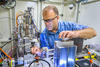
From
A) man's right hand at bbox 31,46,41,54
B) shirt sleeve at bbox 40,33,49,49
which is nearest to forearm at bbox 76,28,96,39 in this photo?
shirt sleeve at bbox 40,33,49,49

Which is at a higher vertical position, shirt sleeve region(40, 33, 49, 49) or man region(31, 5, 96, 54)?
man region(31, 5, 96, 54)

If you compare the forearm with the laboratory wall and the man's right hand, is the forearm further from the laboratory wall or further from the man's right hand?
the man's right hand

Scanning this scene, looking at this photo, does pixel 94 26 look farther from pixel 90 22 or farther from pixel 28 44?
pixel 28 44

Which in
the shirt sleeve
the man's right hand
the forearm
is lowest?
the man's right hand

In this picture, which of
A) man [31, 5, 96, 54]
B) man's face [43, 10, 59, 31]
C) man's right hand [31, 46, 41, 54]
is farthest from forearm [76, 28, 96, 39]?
man's right hand [31, 46, 41, 54]

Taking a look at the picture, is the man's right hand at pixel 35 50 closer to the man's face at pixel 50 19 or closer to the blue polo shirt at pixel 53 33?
the blue polo shirt at pixel 53 33

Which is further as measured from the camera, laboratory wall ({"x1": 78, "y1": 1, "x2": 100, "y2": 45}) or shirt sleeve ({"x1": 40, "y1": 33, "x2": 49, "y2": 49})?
shirt sleeve ({"x1": 40, "y1": 33, "x2": 49, "y2": 49})

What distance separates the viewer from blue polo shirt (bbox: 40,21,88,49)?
2.56 feet

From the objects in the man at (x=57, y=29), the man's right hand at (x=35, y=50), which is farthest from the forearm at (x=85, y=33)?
the man's right hand at (x=35, y=50)

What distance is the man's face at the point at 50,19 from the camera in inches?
26.7

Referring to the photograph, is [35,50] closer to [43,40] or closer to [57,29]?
[43,40]

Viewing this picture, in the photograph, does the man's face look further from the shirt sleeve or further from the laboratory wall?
the laboratory wall

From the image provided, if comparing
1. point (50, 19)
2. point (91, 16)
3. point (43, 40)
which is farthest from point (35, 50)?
point (91, 16)

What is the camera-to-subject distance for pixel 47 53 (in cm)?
81
